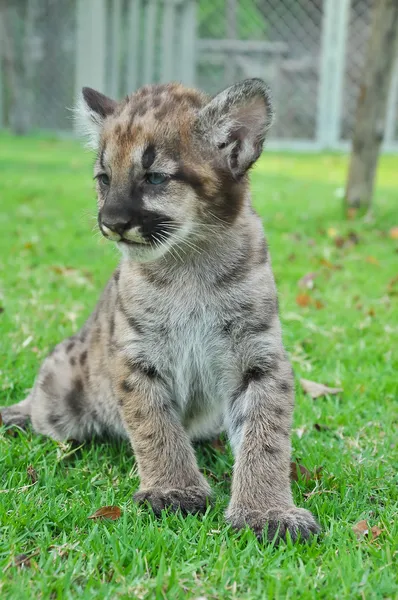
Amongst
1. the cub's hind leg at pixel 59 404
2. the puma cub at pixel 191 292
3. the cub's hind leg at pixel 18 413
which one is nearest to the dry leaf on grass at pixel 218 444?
the puma cub at pixel 191 292

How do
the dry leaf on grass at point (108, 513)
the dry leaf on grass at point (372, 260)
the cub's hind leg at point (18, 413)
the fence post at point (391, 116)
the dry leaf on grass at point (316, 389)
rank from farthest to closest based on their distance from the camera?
1. the fence post at point (391, 116)
2. the dry leaf on grass at point (372, 260)
3. the dry leaf on grass at point (316, 389)
4. the cub's hind leg at point (18, 413)
5. the dry leaf on grass at point (108, 513)

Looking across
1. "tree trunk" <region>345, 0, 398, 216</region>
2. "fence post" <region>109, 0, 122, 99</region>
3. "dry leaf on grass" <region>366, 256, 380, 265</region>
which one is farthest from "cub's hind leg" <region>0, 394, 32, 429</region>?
"fence post" <region>109, 0, 122, 99</region>

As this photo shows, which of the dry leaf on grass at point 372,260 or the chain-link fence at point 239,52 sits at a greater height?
the chain-link fence at point 239,52

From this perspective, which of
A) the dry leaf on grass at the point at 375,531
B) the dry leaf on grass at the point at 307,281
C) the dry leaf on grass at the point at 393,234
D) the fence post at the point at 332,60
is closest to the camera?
the dry leaf on grass at the point at 375,531

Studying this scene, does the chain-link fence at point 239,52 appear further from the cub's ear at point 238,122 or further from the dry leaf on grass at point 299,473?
the dry leaf on grass at point 299,473

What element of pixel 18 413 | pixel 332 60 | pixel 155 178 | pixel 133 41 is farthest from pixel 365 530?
pixel 133 41

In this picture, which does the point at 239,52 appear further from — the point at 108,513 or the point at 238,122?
the point at 108,513

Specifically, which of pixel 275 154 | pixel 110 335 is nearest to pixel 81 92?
pixel 110 335

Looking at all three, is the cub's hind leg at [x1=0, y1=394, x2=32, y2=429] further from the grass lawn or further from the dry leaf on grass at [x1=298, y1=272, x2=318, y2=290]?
the dry leaf on grass at [x1=298, y1=272, x2=318, y2=290]

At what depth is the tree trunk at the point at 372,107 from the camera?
925 centimetres

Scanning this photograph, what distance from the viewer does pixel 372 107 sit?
9531mm

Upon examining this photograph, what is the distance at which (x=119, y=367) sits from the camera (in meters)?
3.72

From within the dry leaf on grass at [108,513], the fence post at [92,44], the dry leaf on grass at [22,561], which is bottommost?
the dry leaf on grass at [108,513]

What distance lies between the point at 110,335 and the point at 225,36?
17346 millimetres
